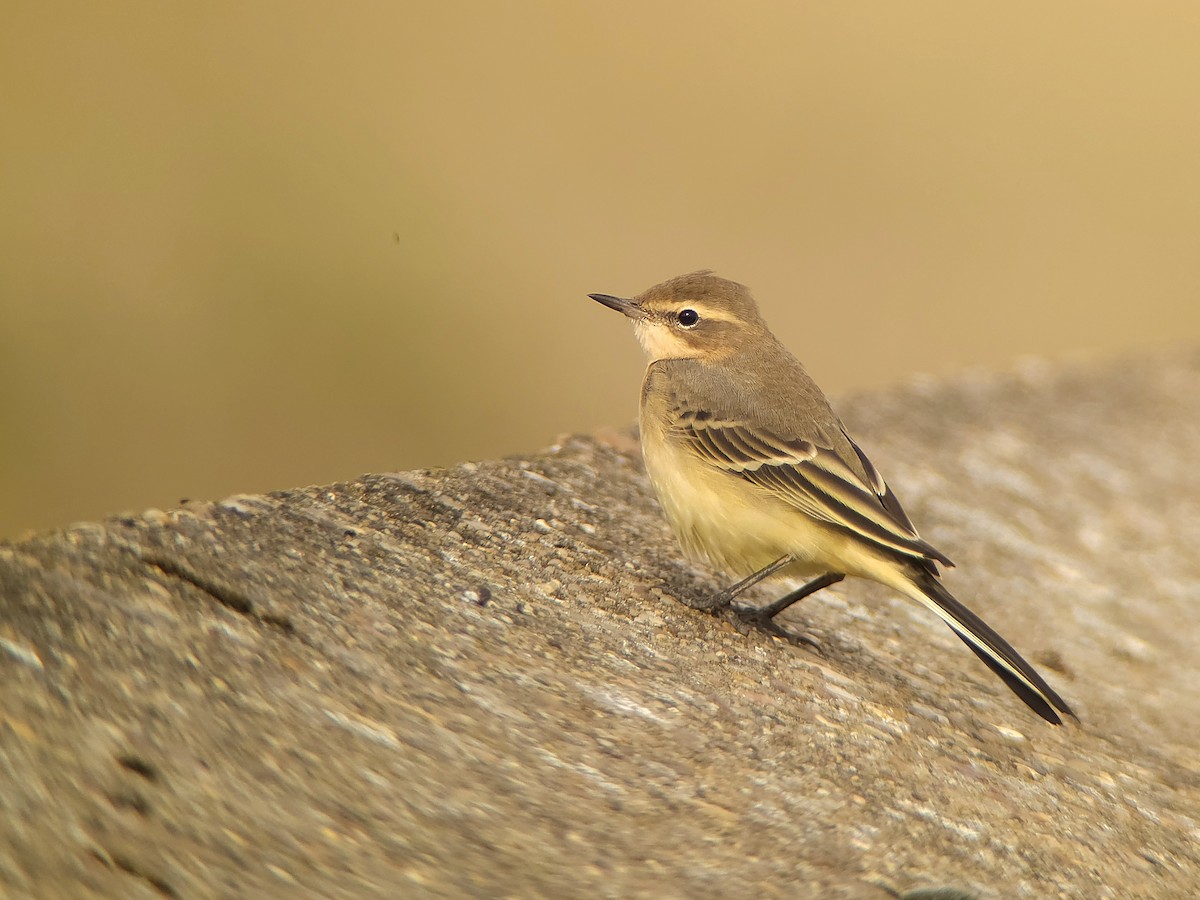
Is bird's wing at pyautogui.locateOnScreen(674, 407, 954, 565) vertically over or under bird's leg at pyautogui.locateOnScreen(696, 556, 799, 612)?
over

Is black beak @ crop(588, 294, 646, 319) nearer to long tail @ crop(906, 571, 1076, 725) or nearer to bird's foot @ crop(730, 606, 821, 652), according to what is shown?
bird's foot @ crop(730, 606, 821, 652)

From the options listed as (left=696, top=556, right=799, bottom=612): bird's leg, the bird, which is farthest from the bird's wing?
(left=696, top=556, right=799, bottom=612): bird's leg

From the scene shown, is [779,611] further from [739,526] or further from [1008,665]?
[1008,665]

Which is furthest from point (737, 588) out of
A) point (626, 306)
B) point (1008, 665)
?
point (626, 306)

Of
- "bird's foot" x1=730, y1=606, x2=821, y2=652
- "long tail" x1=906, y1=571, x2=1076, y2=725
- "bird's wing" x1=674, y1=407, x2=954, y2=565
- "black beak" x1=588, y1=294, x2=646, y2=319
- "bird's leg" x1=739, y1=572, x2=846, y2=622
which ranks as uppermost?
"black beak" x1=588, y1=294, x2=646, y2=319

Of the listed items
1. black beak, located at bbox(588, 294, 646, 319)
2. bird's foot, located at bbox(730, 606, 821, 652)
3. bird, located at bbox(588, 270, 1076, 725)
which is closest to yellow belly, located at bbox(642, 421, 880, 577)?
bird, located at bbox(588, 270, 1076, 725)

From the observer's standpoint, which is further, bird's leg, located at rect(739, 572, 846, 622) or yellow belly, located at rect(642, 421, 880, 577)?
bird's leg, located at rect(739, 572, 846, 622)

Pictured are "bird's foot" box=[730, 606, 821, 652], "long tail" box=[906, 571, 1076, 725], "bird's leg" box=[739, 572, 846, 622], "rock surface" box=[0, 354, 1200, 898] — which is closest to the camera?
"rock surface" box=[0, 354, 1200, 898]

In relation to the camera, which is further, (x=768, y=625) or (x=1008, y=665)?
(x=768, y=625)

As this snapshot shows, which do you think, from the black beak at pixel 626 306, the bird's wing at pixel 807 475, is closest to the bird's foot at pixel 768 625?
the bird's wing at pixel 807 475

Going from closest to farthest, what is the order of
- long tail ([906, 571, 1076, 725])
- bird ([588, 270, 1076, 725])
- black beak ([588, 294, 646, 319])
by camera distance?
long tail ([906, 571, 1076, 725]), bird ([588, 270, 1076, 725]), black beak ([588, 294, 646, 319])
